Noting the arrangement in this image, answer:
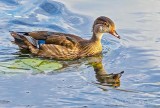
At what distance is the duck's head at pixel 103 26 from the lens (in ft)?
51.7

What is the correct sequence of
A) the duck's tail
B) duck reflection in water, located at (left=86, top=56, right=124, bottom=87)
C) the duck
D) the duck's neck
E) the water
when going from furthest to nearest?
the duck's neck → the duck's tail → the duck → duck reflection in water, located at (left=86, top=56, right=124, bottom=87) → the water

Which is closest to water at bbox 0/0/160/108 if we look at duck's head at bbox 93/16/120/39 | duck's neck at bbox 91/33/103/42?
duck's neck at bbox 91/33/103/42

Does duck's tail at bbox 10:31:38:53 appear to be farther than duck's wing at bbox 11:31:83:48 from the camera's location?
Yes

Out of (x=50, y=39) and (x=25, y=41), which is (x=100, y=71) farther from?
(x=25, y=41)

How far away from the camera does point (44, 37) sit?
15.6 meters

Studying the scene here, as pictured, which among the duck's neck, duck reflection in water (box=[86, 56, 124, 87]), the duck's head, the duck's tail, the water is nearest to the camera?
the water

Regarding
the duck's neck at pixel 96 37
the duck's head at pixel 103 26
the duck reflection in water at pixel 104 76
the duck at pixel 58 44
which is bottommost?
the duck reflection in water at pixel 104 76

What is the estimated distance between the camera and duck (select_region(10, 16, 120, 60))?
15.5 metres

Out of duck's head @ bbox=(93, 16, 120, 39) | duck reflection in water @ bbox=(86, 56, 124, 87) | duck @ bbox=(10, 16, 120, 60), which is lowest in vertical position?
duck reflection in water @ bbox=(86, 56, 124, 87)

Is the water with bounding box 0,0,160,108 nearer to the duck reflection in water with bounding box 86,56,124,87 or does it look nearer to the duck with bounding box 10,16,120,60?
the duck reflection in water with bounding box 86,56,124,87

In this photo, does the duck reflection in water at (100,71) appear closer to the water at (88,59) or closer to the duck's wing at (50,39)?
the water at (88,59)

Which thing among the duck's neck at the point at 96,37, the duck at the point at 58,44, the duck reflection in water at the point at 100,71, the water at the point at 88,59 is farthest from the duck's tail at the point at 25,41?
the duck's neck at the point at 96,37

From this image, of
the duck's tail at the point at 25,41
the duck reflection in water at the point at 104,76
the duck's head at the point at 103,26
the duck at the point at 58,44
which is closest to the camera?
the duck reflection in water at the point at 104,76

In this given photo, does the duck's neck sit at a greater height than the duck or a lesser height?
greater
